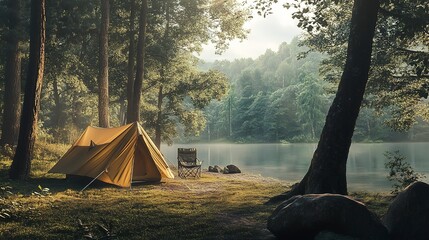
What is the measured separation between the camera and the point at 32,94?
512 inches

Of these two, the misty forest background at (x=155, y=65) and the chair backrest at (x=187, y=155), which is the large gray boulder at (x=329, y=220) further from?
the chair backrest at (x=187, y=155)

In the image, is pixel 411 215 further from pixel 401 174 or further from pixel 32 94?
pixel 32 94

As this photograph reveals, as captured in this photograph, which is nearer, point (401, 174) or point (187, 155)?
point (401, 174)

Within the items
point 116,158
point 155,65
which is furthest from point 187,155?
point 155,65

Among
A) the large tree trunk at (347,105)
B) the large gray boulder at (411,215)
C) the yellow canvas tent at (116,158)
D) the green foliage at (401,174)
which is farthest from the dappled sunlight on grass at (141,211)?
the green foliage at (401,174)

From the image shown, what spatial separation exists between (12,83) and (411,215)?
17.0 m

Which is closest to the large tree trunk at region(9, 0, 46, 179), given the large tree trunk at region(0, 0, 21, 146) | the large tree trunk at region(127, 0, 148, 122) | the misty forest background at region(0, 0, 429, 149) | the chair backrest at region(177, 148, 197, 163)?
the large tree trunk at region(0, 0, 21, 146)

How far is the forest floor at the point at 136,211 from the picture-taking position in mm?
6883

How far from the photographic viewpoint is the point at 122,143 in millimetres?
13586

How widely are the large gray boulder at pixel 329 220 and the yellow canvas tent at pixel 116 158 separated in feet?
26.0

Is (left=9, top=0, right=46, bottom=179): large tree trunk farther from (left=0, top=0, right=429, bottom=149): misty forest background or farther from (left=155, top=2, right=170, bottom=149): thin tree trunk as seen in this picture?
(left=155, top=2, right=170, bottom=149): thin tree trunk

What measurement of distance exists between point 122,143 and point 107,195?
2.70m

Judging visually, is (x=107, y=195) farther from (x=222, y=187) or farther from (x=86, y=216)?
(x=222, y=187)

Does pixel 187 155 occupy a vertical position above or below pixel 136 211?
above
